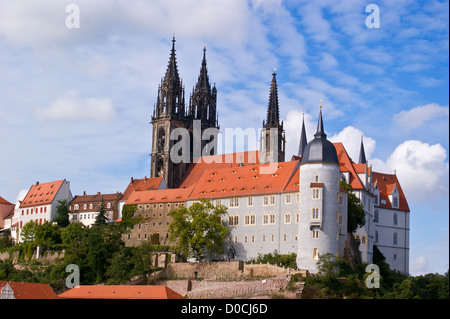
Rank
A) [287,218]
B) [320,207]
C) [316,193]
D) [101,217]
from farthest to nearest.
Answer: [101,217] → [287,218] → [316,193] → [320,207]

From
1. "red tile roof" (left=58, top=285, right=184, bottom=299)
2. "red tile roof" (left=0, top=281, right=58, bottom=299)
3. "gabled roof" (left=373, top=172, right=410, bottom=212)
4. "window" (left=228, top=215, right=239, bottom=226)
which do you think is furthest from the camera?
"gabled roof" (left=373, top=172, right=410, bottom=212)

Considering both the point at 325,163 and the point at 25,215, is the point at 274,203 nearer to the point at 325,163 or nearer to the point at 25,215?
the point at 325,163

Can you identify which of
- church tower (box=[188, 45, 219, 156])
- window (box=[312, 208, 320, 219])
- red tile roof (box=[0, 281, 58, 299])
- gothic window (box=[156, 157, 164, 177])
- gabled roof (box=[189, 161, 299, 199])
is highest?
church tower (box=[188, 45, 219, 156])

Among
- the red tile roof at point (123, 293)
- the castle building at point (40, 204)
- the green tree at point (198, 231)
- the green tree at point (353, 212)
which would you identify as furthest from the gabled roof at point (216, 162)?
the red tile roof at point (123, 293)

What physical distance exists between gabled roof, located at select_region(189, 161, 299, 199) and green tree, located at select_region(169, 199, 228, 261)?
19.8 ft

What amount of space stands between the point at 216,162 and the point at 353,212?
1626 inches

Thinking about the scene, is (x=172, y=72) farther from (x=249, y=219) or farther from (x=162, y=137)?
(x=249, y=219)

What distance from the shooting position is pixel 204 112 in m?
162

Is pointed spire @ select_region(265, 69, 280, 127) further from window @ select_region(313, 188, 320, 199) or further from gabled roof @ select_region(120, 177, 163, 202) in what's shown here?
window @ select_region(313, 188, 320, 199)

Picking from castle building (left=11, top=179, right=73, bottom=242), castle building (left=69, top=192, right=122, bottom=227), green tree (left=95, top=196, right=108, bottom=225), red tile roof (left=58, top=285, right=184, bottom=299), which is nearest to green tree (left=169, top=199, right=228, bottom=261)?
red tile roof (left=58, top=285, right=184, bottom=299)

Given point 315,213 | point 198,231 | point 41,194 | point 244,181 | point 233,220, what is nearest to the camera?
point 315,213

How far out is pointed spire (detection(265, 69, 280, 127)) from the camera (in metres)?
156

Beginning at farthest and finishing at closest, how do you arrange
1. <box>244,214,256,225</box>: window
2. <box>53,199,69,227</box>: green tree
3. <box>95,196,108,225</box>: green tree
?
<box>53,199,69,227</box>: green tree
<box>95,196,108,225</box>: green tree
<box>244,214,256,225</box>: window

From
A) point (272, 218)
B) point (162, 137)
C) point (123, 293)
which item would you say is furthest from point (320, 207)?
point (162, 137)
